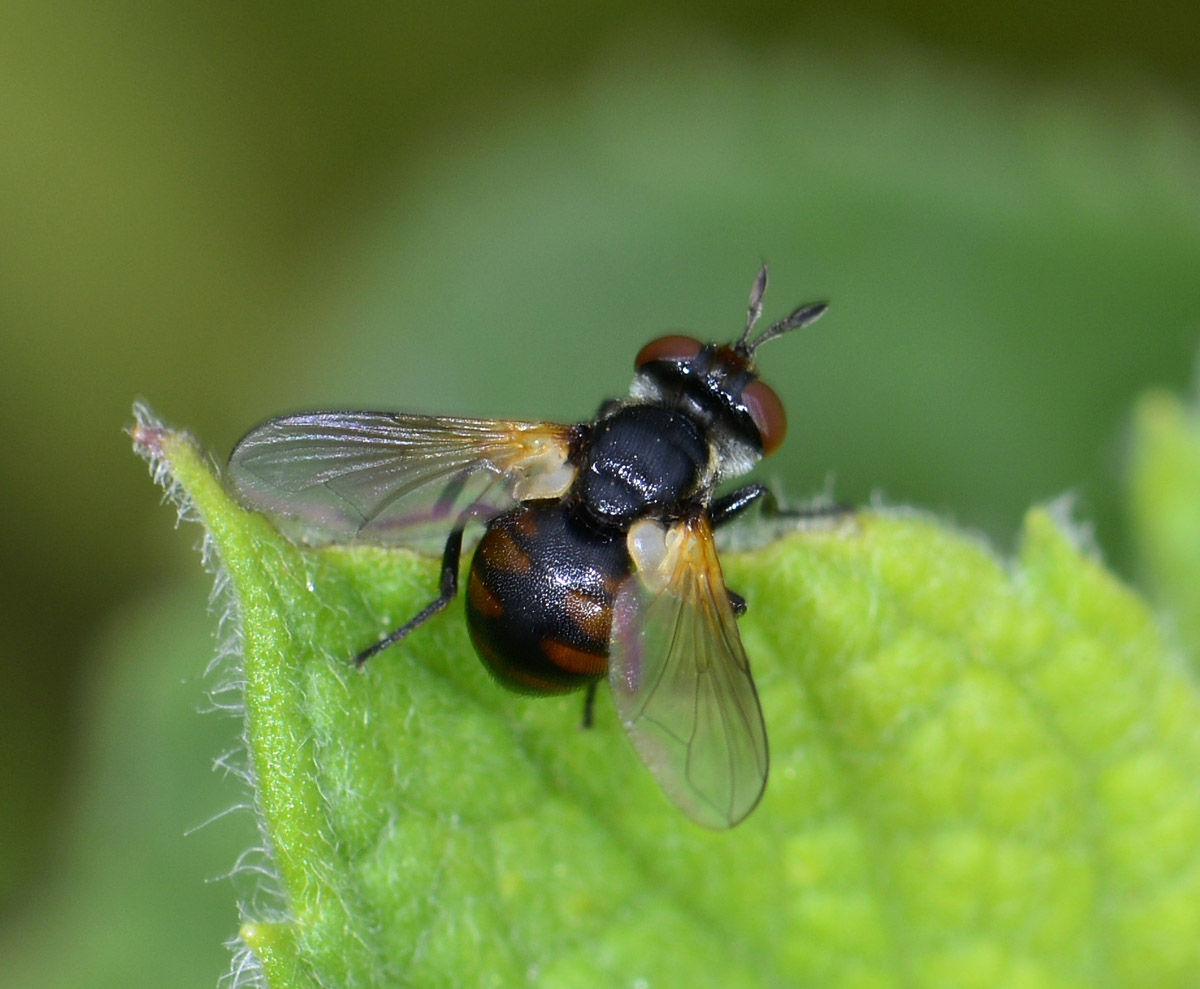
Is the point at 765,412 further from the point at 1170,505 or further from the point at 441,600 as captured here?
the point at 1170,505

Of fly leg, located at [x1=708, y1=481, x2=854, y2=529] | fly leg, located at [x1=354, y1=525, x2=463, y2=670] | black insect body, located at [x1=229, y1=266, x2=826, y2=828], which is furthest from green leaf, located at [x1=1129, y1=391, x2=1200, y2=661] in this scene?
fly leg, located at [x1=354, y1=525, x2=463, y2=670]

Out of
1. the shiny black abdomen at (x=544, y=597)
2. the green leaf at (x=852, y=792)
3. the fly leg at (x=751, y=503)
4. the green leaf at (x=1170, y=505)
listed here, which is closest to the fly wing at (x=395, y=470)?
the shiny black abdomen at (x=544, y=597)

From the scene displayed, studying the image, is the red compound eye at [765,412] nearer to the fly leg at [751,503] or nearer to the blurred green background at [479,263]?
the fly leg at [751,503]

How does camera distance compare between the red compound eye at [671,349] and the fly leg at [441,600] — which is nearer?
the fly leg at [441,600]

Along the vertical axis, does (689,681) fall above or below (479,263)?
below

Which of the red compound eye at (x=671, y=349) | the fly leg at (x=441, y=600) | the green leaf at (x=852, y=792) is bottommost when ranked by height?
the green leaf at (x=852, y=792)

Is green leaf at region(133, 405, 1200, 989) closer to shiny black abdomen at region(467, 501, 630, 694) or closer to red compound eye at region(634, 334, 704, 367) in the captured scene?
shiny black abdomen at region(467, 501, 630, 694)

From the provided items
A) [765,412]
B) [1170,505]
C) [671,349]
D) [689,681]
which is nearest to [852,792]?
[689,681]
